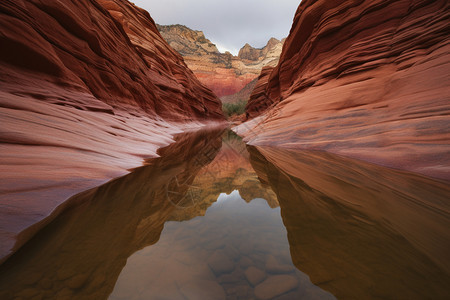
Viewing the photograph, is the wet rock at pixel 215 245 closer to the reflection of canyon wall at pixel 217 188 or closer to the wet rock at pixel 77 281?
the reflection of canyon wall at pixel 217 188

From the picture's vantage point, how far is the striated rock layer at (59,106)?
1658 mm

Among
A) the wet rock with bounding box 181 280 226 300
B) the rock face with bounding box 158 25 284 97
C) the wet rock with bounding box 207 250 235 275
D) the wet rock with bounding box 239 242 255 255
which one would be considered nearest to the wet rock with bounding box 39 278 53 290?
the wet rock with bounding box 181 280 226 300

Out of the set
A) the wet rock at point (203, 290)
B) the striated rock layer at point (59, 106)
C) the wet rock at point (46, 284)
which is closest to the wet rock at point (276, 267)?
the wet rock at point (203, 290)

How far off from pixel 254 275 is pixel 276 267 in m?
0.14

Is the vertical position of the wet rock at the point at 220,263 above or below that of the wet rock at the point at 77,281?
below

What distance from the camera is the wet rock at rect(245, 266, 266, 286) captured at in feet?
3.14

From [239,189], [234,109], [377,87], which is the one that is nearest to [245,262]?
[239,189]

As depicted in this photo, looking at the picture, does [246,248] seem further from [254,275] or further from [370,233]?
[370,233]

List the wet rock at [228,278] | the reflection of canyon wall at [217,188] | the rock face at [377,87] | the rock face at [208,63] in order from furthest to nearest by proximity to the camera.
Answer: the rock face at [208,63] < the rock face at [377,87] < the reflection of canyon wall at [217,188] < the wet rock at [228,278]

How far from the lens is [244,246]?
1.25m

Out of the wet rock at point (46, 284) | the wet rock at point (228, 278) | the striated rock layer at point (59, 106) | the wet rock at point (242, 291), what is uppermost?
the striated rock layer at point (59, 106)

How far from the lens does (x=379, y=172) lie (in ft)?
9.15

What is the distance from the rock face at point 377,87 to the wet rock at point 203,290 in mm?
3309

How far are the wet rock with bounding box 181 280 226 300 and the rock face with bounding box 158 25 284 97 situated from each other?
2251 inches
